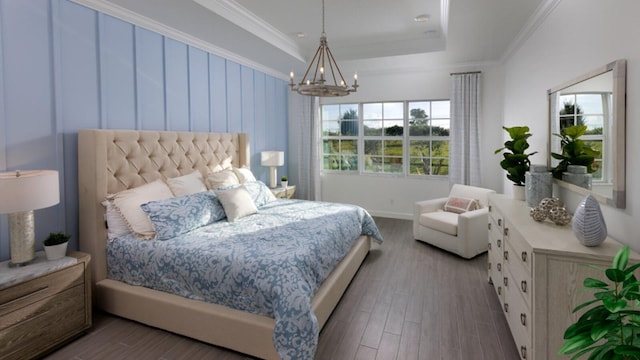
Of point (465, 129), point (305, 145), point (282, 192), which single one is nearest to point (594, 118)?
point (465, 129)

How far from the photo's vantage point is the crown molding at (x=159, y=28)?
2.80 meters

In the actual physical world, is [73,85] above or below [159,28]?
below

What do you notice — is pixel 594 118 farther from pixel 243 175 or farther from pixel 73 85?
pixel 73 85

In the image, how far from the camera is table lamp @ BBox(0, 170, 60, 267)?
6.39ft

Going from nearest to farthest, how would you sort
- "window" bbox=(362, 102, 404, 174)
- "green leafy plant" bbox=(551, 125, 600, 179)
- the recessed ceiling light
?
1. "green leafy plant" bbox=(551, 125, 600, 179)
2. the recessed ceiling light
3. "window" bbox=(362, 102, 404, 174)

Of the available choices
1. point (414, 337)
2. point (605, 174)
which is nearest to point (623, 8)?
point (605, 174)

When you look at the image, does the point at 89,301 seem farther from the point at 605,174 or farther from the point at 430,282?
the point at 605,174

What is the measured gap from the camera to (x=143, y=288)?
2.53 meters

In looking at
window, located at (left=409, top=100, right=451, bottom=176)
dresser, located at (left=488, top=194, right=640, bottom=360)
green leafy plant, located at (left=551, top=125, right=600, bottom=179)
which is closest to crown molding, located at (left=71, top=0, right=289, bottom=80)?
window, located at (left=409, top=100, right=451, bottom=176)

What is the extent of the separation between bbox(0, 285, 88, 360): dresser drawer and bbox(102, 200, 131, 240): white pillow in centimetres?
50

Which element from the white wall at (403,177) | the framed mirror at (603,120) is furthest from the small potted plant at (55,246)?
the white wall at (403,177)

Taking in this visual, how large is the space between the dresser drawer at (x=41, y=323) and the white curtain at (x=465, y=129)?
497cm

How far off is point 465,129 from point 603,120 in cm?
329

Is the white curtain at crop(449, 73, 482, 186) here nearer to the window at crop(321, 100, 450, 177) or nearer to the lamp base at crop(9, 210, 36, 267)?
→ the window at crop(321, 100, 450, 177)
